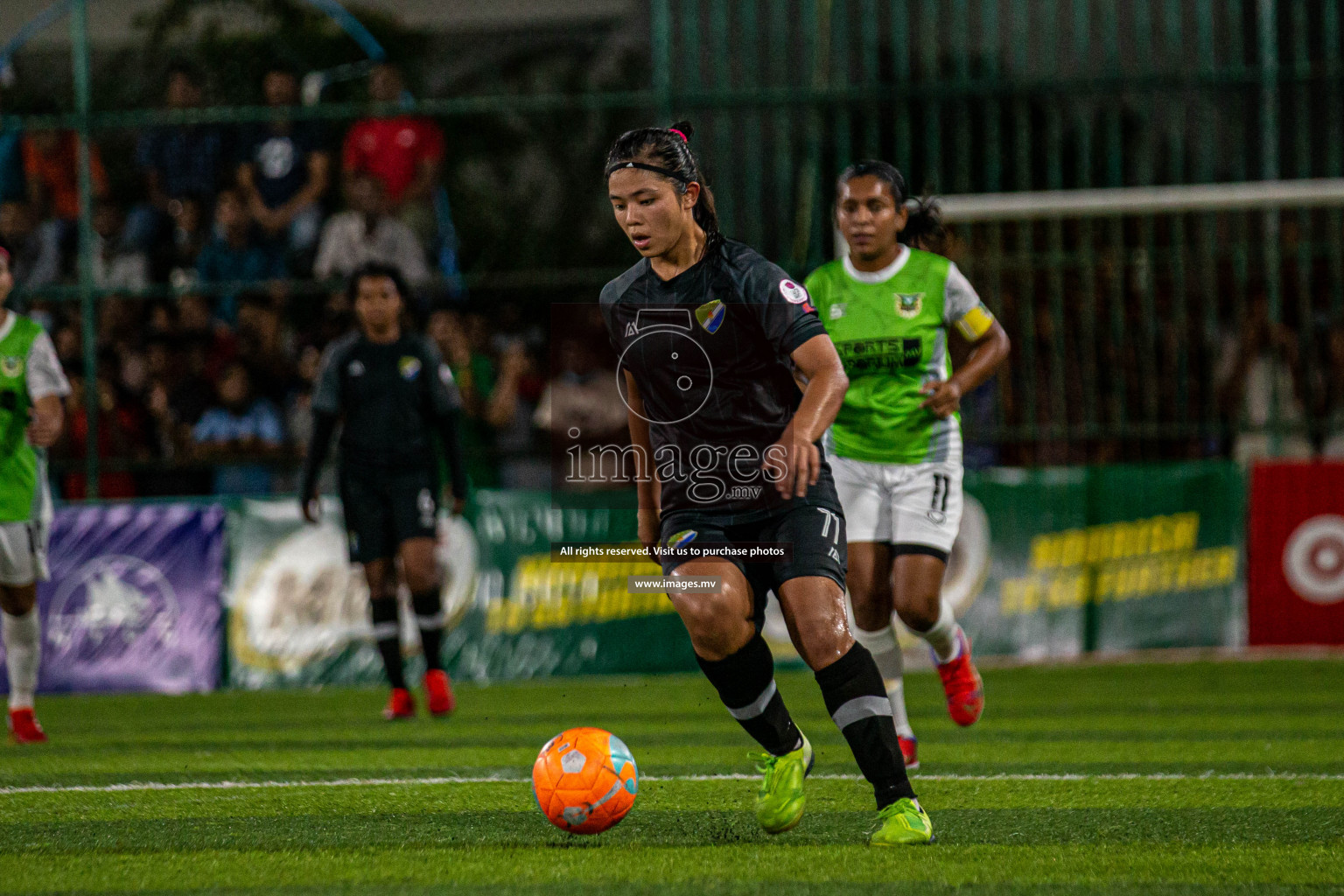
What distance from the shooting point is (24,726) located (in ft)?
27.3

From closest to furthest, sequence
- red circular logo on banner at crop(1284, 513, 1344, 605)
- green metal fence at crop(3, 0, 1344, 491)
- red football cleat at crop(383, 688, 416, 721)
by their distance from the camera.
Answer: red football cleat at crop(383, 688, 416, 721)
red circular logo on banner at crop(1284, 513, 1344, 605)
green metal fence at crop(3, 0, 1344, 491)

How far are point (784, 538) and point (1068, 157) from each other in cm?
834

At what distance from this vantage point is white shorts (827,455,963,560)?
677cm

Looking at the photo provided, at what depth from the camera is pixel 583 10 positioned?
42.9 ft

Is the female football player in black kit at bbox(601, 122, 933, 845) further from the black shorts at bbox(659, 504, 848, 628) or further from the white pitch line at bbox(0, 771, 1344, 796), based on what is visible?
the white pitch line at bbox(0, 771, 1344, 796)

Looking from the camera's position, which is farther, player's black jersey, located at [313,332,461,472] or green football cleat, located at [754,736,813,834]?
player's black jersey, located at [313,332,461,472]

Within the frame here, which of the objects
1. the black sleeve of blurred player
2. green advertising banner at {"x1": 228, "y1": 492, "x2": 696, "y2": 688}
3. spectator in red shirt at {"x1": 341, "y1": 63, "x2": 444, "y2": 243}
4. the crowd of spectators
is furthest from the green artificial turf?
spectator in red shirt at {"x1": 341, "y1": 63, "x2": 444, "y2": 243}

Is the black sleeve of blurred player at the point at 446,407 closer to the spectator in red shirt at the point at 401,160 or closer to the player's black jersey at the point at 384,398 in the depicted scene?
the player's black jersey at the point at 384,398

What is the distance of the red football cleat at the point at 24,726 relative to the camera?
828cm

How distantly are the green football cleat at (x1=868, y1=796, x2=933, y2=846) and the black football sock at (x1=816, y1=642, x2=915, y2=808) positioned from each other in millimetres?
35

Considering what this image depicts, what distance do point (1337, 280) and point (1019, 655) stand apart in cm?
352

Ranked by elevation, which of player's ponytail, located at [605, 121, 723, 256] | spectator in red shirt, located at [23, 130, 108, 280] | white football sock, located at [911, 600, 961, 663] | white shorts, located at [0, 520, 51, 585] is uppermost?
spectator in red shirt, located at [23, 130, 108, 280]

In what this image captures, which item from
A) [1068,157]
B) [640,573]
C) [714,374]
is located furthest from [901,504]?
[1068,157]

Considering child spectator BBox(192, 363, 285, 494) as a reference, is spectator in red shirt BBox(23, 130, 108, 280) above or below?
above
